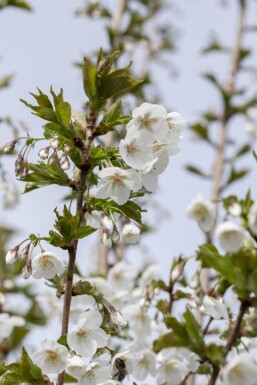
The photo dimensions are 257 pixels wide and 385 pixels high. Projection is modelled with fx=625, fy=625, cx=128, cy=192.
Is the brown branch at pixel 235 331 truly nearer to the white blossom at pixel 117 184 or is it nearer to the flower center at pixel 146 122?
the white blossom at pixel 117 184

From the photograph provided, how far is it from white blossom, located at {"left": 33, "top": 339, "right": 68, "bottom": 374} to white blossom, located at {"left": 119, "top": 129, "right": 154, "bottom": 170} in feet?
1.98

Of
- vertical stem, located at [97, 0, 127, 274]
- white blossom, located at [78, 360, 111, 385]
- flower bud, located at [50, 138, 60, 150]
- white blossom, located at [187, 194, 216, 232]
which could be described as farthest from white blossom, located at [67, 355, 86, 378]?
vertical stem, located at [97, 0, 127, 274]

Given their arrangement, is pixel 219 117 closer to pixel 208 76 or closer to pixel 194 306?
pixel 208 76

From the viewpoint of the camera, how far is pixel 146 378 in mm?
2891

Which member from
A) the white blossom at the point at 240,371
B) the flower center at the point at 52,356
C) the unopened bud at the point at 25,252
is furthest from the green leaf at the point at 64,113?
the white blossom at the point at 240,371

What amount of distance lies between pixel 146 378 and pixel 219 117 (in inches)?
147

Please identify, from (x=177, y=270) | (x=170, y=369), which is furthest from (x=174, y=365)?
(x=177, y=270)

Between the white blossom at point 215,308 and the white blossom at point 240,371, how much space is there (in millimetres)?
755

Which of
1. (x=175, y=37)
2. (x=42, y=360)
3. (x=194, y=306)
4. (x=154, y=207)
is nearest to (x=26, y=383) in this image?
(x=42, y=360)

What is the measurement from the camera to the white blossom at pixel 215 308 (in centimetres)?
229

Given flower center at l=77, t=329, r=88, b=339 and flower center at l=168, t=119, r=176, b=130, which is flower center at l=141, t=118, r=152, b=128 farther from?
flower center at l=77, t=329, r=88, b=339

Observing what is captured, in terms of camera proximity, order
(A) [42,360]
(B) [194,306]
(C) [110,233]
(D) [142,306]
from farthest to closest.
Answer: (D) [142,306] < (B) [194,306] < (C) [110,233] < (A) [42,360]

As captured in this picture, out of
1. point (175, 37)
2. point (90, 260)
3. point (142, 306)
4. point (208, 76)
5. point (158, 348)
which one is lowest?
point (90, 260)

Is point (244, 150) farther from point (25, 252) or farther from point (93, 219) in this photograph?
point (25, 252)
